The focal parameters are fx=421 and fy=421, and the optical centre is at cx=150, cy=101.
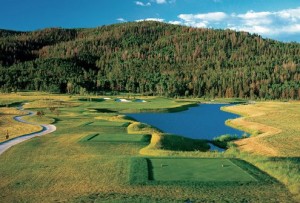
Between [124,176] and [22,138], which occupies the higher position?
[124,176]

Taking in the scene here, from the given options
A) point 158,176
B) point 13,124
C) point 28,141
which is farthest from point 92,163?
point 13,124

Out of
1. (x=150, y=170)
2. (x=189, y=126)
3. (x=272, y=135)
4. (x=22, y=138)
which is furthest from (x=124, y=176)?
(x=189, y=126)

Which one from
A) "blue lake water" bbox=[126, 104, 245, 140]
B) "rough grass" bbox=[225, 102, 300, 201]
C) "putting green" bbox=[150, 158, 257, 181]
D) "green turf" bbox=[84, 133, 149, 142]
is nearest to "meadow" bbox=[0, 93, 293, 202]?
"putting green" bbox=[150, 158, 257, 181]

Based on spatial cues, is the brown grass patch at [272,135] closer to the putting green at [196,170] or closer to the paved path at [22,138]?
the putting green at [196,170]

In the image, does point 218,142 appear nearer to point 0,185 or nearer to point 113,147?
point 113,147

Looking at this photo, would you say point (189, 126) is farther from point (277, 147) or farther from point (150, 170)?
point (150, 170)

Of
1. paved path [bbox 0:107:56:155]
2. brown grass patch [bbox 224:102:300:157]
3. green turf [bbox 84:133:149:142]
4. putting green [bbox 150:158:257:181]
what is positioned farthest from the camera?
green turf [bbox 84:133:149:142]

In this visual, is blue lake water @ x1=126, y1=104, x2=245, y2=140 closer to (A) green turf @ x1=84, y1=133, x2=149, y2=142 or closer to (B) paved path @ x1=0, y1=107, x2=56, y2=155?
(A) green turf @ x1=84, y1=133, x2=149, y2=142

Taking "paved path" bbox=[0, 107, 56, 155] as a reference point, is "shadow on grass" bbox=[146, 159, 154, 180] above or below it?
above
